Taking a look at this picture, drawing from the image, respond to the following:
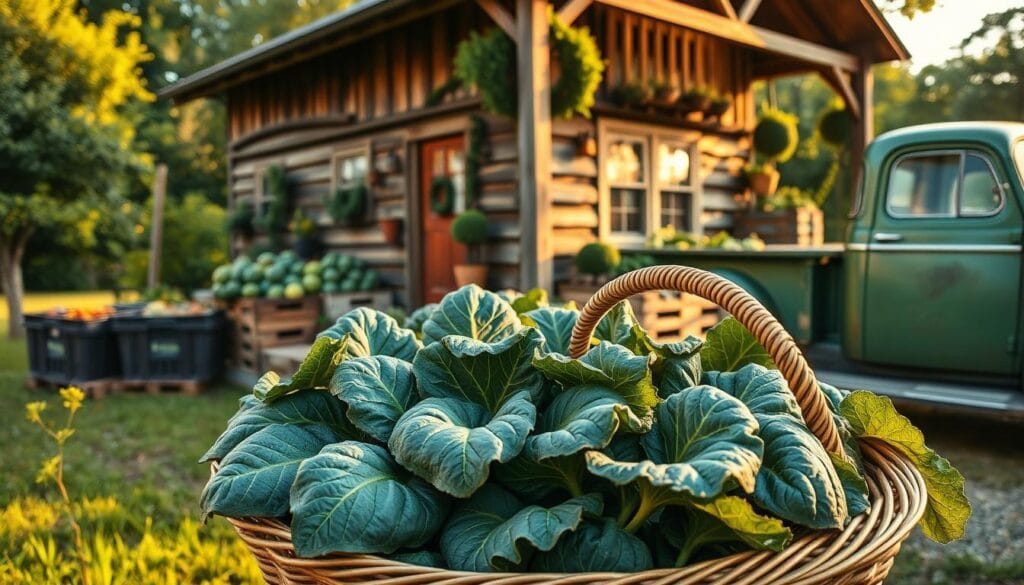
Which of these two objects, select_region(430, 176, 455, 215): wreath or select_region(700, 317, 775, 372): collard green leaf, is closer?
select_region(700, 317, 775, 372): collard green leaf

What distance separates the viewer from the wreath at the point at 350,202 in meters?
8.78

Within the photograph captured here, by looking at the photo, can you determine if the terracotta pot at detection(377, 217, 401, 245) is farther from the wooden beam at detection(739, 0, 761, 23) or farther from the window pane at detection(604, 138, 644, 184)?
the wooden beam at detection(739, 0, 761, 23)

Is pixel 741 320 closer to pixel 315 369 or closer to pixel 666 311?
pixel 315 369

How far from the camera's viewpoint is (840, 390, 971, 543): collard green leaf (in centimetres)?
139

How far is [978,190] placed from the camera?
4.76m

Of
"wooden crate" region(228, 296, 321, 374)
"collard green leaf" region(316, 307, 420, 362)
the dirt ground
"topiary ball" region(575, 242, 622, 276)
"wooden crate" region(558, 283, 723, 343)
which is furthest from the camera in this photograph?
"wooden crate" region(228, 296, 321, 374)

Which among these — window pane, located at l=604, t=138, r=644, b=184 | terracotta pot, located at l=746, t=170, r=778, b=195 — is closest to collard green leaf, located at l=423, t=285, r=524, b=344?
window pane, located at l=604, t=138, r=644, b=184

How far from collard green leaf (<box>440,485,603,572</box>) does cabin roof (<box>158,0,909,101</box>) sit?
6857 millimetres

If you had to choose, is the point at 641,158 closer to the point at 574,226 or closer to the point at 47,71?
the point at 574,226

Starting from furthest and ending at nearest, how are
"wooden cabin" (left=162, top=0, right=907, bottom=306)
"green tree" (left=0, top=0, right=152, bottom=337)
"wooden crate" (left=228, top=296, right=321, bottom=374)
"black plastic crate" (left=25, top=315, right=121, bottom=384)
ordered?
"green tree" (left=0, top=0, right=152, bottom=337)
"wooden crate" (left=228, top=296, right=321, bottom=374)
"black plastic crate" (left=25, top=315, right=121, bottom=384)
"wooden cabin" (left=162, top=0, right=907, bottom=306)

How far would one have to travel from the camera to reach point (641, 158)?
8.27m

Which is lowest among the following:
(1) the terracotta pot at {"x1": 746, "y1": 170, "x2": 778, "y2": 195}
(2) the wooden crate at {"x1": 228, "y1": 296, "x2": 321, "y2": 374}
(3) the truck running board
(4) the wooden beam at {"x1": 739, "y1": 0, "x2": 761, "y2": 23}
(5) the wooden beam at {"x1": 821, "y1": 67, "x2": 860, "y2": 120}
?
(3) the truck running board

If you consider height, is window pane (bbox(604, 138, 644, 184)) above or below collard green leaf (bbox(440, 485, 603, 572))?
above

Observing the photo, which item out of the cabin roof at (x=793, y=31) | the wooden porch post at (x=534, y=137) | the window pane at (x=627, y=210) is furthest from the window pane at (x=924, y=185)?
the cabin roof at (x=793, y=31)
